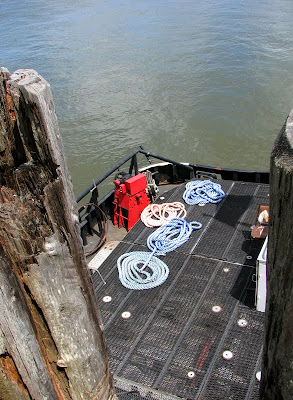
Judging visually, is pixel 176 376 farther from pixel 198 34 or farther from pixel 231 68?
pixel 198 34

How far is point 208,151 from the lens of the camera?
14875 mm

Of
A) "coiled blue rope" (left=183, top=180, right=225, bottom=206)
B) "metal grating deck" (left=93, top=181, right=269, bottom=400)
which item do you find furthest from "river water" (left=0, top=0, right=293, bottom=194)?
"metal grating deck" (left=93, top=181, right=269, bottom=400)

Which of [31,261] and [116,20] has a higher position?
[31,261]

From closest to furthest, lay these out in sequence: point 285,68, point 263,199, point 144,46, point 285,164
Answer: point 285,164
point 263,199
point 285,68
point 144,46

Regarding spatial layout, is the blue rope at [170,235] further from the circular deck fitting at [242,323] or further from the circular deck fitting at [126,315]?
the circular deck fitting at [242,323]

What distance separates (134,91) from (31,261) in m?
17.8

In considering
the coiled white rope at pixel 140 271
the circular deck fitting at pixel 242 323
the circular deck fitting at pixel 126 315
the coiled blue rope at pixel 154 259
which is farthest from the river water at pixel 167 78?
the circular deck fitting at pixel 242 323

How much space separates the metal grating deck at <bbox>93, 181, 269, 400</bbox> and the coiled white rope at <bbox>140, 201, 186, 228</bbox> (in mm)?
220

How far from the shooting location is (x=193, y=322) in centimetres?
521

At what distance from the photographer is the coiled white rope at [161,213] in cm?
729

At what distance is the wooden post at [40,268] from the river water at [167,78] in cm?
1185

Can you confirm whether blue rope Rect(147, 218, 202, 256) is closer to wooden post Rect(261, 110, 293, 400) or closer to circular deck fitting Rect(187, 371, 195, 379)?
circular deck fitting Rect(187, 371, 195, 379)

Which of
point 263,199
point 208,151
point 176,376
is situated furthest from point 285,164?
point 208,151

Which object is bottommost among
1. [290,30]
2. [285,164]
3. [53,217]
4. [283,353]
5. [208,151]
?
[208,151]
